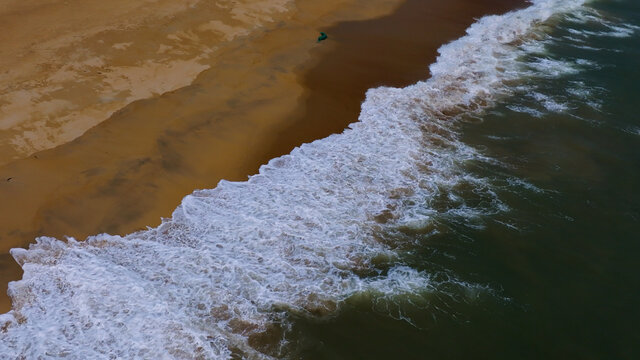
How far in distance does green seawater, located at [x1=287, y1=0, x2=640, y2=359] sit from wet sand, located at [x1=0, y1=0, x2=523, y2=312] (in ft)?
9.47

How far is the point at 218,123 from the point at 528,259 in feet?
19.5

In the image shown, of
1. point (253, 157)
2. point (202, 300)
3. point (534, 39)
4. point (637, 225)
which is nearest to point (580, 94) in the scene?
point (534, 39)

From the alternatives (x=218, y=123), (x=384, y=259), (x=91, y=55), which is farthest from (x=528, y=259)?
(x=91, y=55)

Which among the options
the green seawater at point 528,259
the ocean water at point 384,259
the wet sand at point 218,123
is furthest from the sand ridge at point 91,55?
the green seawater at point 528,259

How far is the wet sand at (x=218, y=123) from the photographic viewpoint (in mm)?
7852

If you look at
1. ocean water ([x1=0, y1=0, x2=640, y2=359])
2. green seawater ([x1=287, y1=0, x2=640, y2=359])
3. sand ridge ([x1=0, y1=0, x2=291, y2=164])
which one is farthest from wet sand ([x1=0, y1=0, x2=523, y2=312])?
green seawater ([x1=287, y1=0, x2=640, y2=359])

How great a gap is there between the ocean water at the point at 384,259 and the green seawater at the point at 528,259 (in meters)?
0.03

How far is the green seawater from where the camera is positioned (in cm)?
682

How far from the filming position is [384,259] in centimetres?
782

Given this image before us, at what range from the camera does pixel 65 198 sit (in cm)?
795

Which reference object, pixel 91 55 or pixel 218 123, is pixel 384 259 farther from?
pixel 91 55

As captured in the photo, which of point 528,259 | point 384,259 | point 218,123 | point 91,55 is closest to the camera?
point 384,259

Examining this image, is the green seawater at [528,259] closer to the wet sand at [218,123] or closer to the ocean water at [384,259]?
the ocean water at [384,259]

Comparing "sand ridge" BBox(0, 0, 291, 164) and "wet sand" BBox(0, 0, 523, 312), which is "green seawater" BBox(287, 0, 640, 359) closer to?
"wet sand" BBox(0, 0, 523, 312)
